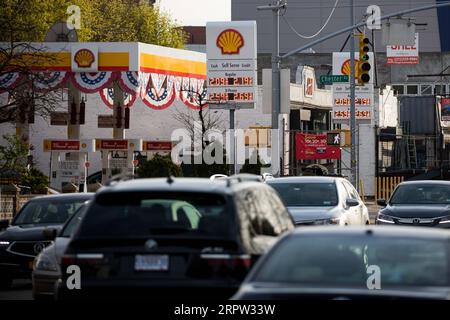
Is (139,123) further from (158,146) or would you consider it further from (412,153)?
(412,153)

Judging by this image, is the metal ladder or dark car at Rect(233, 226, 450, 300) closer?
dark car at Rect(233, 226, 450, 300)

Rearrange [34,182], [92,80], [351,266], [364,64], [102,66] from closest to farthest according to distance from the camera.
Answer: [351,266], [364,64], [34,182], [102,66], [92,80]

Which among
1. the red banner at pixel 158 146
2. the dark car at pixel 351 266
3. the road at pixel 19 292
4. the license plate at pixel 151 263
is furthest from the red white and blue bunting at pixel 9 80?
the dark car at pixel 351 266

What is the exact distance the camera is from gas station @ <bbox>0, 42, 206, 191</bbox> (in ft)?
144

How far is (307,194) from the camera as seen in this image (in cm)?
2273

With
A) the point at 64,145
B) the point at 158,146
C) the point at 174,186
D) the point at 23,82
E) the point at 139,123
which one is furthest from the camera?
the point at 139,123

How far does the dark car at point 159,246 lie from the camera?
10.6m

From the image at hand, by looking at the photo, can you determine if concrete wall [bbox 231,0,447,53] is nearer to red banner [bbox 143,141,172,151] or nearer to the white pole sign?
red banner [bbox 143,141,172,151]

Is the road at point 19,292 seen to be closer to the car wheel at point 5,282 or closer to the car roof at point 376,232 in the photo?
the car wheel at point 5,282

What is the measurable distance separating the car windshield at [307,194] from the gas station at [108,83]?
18.3 meters

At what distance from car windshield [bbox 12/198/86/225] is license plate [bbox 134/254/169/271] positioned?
9074 millimetres

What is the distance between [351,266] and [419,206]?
17.4m

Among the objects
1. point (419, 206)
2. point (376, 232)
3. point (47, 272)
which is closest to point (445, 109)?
point (419, 206)

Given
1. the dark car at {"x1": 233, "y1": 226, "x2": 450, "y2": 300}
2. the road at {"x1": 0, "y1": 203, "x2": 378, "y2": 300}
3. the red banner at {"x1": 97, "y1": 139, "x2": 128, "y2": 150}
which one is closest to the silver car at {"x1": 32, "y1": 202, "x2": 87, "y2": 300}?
the road at {"x1": 0, "y1": 203, "x2": 378, "y2": 300}
